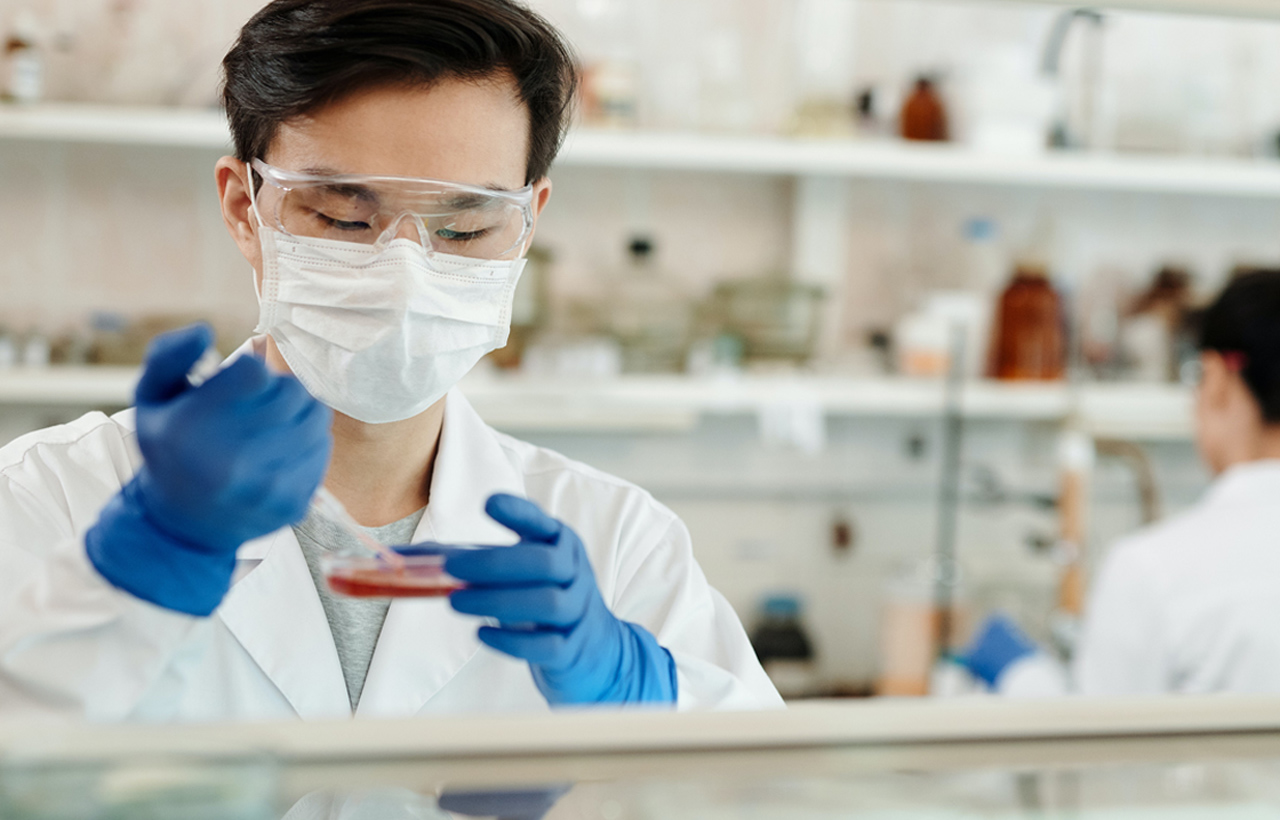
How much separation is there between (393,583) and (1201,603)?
1490 millimetres

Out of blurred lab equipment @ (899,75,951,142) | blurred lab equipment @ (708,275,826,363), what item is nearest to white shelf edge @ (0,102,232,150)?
blurred lab equipment @ (708,275,826,363)

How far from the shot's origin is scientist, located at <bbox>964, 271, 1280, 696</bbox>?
5.57 feet

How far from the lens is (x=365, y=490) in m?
1.04

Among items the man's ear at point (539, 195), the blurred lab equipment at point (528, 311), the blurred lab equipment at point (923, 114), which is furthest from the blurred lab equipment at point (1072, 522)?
the man's ear at point (539, 195)

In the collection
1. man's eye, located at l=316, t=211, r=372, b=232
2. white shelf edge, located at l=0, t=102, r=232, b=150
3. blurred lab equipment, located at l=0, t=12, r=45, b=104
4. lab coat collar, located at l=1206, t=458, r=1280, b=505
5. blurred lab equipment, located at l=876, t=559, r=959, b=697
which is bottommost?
blurred lab equipment, located at l=876, t=559, r=959, b=697

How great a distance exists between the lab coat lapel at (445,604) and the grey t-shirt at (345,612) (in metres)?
0.02

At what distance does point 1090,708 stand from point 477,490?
627mm

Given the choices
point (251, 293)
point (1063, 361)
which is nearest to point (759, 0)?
point (1063, 361)

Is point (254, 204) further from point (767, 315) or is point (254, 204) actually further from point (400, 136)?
point (767, 315)

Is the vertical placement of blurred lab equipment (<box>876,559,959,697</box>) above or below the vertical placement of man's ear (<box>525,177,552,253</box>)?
below

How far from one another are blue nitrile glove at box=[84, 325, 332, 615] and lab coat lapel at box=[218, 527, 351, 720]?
0.75ft

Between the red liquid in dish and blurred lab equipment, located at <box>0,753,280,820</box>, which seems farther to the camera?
the red liquid in dish

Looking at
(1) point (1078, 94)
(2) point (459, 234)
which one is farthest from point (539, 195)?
(1) point (1078, 94)

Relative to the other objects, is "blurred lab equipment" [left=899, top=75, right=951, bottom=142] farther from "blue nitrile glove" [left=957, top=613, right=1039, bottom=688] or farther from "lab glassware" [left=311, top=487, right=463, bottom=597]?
"lab glassware" [left=311, top=487, right=463, bottom=597]
